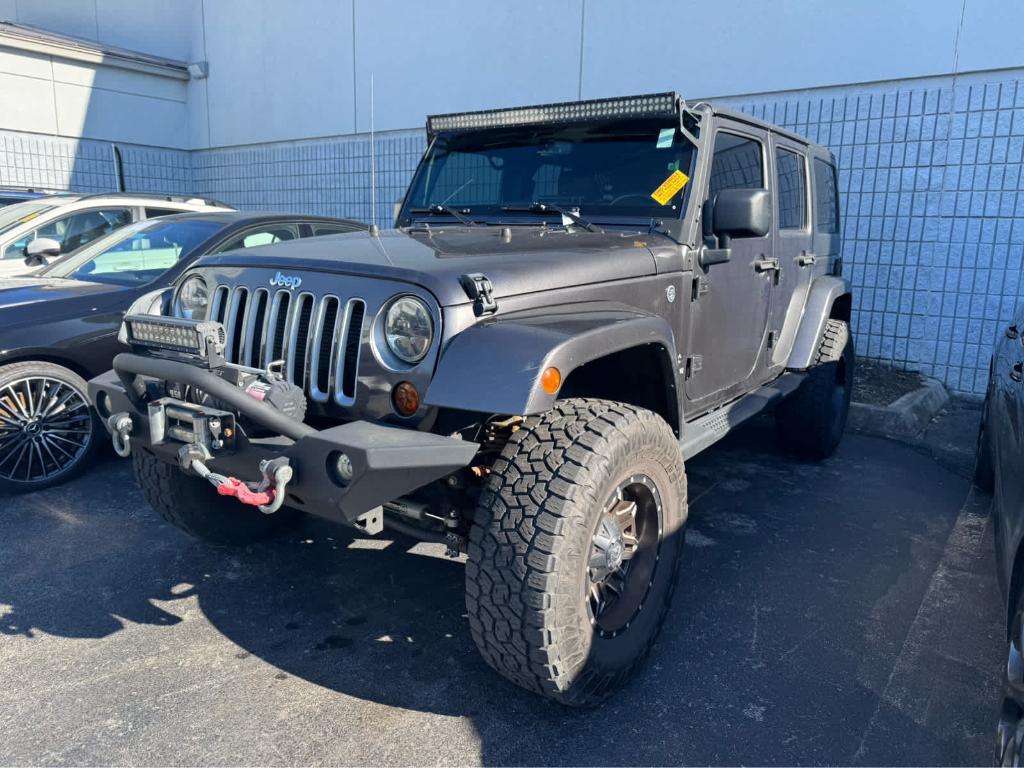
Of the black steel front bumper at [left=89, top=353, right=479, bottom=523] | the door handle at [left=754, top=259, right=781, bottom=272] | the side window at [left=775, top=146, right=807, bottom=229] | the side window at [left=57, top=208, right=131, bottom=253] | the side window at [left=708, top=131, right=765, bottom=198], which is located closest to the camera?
the black steel front bumper at [left=89, top=353, right=479, bottom=523]

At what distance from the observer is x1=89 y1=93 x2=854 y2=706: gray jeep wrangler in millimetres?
2236

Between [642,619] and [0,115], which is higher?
[0,115]

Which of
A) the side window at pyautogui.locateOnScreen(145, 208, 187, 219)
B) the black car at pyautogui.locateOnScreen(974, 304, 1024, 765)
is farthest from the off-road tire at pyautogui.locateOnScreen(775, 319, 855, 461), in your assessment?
the side window at pyautogui.locateOnScreen(145, 208, 187, 219)

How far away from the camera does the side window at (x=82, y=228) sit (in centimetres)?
593

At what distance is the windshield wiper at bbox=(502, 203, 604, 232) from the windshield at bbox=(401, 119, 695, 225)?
0.01 m

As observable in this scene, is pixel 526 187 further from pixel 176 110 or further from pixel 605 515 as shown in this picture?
pixel 176 110

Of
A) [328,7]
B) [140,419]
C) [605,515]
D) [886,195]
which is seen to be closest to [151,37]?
[328,7]

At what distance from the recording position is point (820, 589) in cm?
344

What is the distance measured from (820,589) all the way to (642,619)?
118cm

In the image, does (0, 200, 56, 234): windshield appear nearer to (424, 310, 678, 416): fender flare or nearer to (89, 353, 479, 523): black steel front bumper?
(89, 353, 479, 523): black steel front bumper

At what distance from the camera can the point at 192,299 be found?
2.98 meters

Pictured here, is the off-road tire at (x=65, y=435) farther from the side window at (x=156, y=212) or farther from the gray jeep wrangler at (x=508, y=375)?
the side window at (x=156, y=212)

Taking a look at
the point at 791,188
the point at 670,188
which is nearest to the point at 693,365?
the point at 670,188

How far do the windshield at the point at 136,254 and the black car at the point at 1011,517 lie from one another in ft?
14.9
